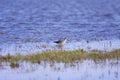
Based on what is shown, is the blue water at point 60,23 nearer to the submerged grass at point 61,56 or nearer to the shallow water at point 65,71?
the submerged grass at point 61,56

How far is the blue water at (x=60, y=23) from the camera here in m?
24.6

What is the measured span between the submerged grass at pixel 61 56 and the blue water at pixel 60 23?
4.52 metres

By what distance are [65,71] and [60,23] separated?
15218 millimetres

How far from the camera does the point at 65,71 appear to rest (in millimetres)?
16031

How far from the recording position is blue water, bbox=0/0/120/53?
24.6m

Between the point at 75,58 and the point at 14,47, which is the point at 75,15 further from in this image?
the point at 75,58

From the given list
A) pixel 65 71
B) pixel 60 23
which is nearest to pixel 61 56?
pixel 65 71

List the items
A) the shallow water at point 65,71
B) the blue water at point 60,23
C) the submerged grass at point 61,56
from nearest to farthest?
the shallow water at point 65,71, the submerged grass at point 61,56, the blue water at point 60,23

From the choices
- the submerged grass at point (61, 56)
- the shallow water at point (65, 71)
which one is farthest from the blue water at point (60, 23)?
the shallow water at point (65, 71)

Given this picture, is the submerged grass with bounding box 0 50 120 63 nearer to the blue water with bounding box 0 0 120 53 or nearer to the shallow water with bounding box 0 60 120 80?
the shallow water with bounding box 0 60 120 80

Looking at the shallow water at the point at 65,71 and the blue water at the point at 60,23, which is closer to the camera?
the shallow water at the point at 65,71

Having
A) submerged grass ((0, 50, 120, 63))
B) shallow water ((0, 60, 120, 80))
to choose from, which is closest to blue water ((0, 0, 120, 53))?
submerged grass ((0, 50, 120, 63))

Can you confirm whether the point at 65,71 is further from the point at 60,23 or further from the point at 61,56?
the point at 60,23

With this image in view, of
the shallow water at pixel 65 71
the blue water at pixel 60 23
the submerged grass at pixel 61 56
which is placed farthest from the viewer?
the blue water at pixel 60 23
